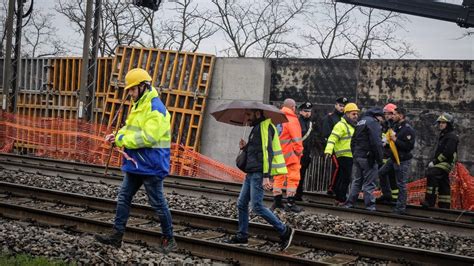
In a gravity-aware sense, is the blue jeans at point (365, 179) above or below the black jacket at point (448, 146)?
below

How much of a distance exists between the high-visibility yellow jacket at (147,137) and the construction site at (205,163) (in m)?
0.77

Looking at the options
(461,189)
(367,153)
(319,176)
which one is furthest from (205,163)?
(367,153)

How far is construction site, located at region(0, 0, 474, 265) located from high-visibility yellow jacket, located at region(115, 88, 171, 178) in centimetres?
77

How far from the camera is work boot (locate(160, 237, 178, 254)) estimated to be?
8055mm

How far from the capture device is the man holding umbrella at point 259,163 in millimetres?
8500

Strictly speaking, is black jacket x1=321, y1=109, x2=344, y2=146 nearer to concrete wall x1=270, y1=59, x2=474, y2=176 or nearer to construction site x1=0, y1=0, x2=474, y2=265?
construction site x1=0, y1=0, x2=474, y2=265

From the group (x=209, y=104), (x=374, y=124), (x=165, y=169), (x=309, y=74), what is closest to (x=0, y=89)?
(x=209, y=104)

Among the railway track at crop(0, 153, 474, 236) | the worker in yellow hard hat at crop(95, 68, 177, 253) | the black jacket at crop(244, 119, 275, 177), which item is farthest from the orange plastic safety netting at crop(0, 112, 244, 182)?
the worker in yellow hard hat at crop(95, 68, 177, 253)

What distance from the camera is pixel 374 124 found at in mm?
11828

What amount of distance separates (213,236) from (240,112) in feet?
5.68

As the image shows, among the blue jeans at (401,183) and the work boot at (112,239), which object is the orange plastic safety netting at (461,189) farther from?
the work boot at (112,239)

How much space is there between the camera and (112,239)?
7.97 metres

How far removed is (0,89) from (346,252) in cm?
2270

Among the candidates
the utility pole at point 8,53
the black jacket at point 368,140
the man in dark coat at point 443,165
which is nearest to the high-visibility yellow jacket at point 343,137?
the black jacket at point 368,140
